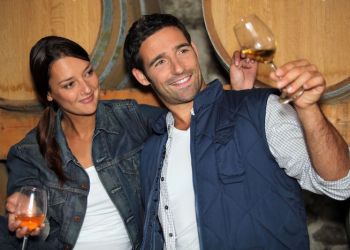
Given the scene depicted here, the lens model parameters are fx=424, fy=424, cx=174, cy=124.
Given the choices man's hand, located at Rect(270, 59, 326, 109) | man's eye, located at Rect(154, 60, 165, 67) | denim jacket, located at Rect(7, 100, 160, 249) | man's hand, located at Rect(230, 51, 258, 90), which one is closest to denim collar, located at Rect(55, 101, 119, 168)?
denim jacket, located at Rect(7, 100, 160, 249)

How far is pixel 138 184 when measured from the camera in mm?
2176

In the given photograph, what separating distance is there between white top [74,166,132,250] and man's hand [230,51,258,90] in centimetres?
86

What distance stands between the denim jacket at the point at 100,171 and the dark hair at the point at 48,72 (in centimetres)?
3

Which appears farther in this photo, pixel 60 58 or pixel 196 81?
pixel 60 58

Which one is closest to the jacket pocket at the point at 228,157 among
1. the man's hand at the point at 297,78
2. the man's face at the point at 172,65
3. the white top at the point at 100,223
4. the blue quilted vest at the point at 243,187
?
the blue quilted vest at the point at 243,187

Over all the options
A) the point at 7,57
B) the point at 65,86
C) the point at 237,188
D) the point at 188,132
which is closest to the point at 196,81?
the point at 188,132

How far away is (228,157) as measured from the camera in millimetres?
1693

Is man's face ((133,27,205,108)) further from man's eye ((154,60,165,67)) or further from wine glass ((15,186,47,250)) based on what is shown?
wine glass ((15,186,47,250))

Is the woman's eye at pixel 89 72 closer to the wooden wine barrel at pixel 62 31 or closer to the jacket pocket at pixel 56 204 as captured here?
the wooden wine barrel at pixel 62 31

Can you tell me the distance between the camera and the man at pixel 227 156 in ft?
4.48

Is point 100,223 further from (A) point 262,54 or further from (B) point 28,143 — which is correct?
(A) point 262,54

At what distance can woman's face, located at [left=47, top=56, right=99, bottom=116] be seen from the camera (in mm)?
2092

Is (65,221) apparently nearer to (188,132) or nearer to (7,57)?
(188,132)

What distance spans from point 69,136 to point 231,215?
3.54 ft
